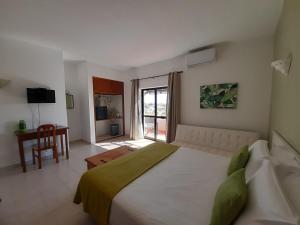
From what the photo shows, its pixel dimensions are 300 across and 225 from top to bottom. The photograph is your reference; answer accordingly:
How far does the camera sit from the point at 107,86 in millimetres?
4891

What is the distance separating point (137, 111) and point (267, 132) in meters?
3.51

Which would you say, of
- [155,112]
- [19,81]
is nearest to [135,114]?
[155,112]

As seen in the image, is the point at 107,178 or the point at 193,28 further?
the point at 193,28

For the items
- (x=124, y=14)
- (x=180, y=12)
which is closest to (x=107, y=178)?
Result: (x=124, y=14)

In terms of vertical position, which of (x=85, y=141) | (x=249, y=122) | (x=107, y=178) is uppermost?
(x=249, y=122)

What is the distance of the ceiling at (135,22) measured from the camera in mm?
1789

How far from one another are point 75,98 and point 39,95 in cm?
167

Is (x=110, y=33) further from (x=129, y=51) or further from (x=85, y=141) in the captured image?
(x=85, y=141)

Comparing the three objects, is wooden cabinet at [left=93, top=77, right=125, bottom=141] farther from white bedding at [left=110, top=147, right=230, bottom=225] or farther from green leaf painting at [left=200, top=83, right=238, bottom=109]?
white bedding at [left=110, top=147, right=230, bottom=225]

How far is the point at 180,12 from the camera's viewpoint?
1931 millimetres

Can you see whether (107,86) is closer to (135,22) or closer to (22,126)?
(22,126)

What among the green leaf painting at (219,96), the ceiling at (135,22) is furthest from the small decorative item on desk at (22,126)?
the green leaf painting at (219,96)

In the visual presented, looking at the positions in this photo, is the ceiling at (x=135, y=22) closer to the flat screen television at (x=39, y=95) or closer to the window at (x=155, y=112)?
the flat screen television at (x=39, y=95)

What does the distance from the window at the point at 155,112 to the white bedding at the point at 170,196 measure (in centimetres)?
276
